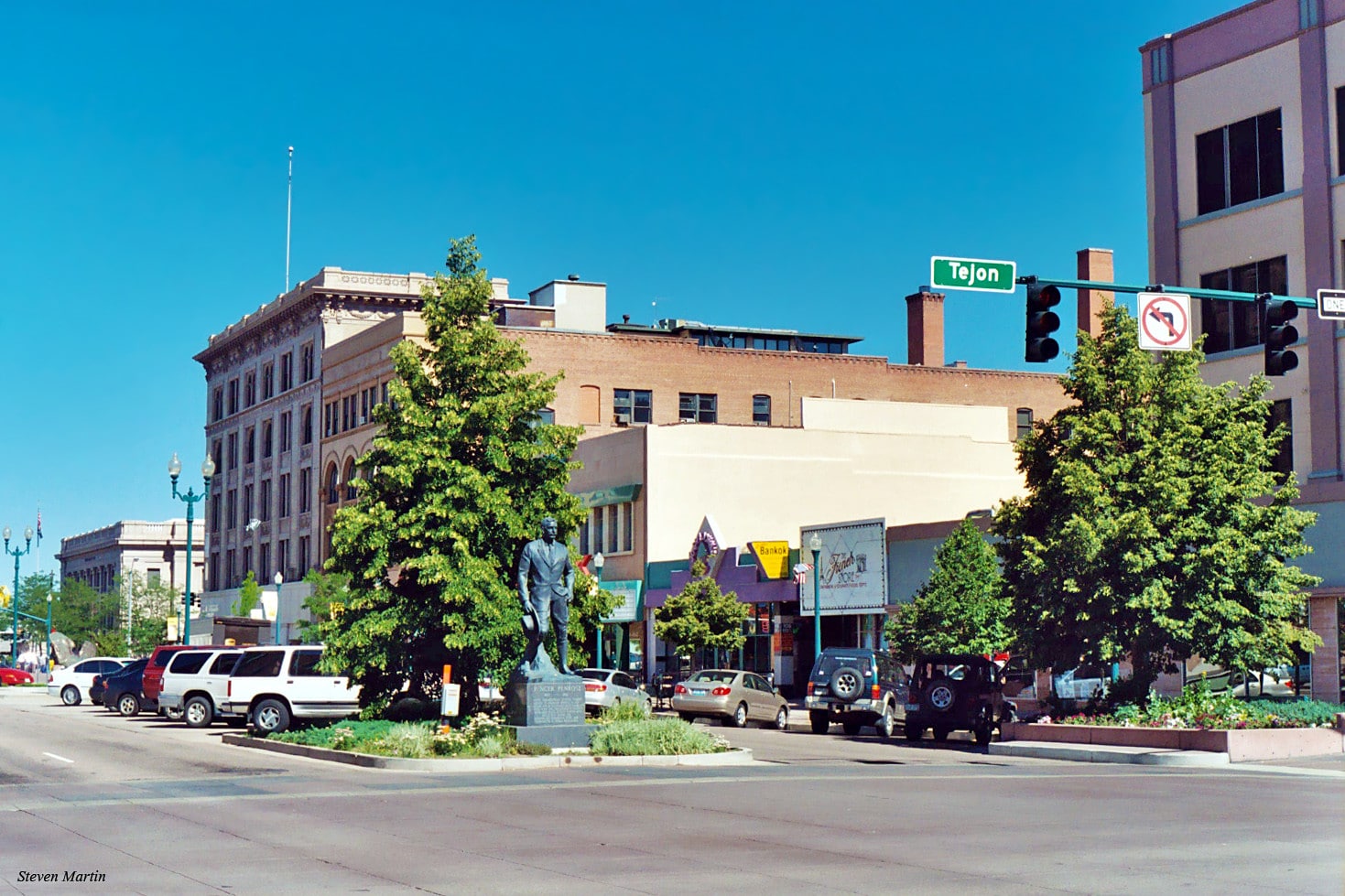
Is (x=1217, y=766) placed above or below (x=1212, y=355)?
below

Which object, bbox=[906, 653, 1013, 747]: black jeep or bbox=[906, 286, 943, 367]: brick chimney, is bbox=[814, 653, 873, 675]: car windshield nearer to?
bbox=[906, 653, 1013, 747]: black jeep

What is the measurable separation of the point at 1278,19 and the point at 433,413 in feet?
80.9

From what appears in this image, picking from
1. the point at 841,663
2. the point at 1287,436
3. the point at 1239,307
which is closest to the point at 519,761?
the point at 841,663

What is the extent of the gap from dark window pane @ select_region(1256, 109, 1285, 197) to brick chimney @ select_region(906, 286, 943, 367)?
44541mm

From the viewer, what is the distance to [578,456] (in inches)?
2731

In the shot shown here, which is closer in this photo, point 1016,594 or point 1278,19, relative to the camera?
point 1016,594

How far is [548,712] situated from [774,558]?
2932 cm

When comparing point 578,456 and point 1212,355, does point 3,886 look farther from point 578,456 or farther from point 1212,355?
point 578,456

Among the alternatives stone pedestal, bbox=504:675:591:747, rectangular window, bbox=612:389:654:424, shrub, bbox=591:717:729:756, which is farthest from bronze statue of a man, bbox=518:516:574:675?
rectangular window, bbox=612:389:654:424

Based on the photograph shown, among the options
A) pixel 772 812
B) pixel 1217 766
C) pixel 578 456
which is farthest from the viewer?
pixel 578 456

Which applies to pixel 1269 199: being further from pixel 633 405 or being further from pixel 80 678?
pixel 80 678

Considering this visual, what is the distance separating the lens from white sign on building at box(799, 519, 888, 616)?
51.3 meters

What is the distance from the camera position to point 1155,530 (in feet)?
100

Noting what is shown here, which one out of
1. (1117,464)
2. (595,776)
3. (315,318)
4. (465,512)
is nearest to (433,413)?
(465,512)
